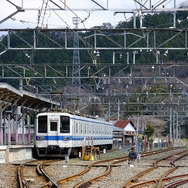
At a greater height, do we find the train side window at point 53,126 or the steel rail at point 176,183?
the train side window at point 53,126

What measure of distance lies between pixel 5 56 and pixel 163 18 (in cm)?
2971

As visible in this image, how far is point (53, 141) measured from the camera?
23.6 meters

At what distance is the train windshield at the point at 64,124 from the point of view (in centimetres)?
2380

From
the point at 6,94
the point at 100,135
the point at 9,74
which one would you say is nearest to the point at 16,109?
the point at 6,94

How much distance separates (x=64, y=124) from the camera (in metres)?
23.9

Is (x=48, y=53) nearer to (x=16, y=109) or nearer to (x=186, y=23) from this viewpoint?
(x=186, y=23)

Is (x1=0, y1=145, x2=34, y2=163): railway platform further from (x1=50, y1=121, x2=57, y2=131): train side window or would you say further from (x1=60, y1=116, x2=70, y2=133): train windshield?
(x1=60, y1=116, x2=70, y2=133): train windshield

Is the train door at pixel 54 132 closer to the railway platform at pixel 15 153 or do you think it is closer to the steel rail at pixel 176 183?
the railway platform at pixel 15 153

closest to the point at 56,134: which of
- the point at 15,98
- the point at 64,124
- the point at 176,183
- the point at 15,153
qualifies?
the point at 64,124

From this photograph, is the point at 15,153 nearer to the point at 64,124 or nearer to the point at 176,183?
the point at 64,124

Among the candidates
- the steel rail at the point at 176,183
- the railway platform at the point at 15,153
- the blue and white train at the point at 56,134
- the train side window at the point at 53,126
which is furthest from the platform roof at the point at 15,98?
the steel rail at the point at 176,183

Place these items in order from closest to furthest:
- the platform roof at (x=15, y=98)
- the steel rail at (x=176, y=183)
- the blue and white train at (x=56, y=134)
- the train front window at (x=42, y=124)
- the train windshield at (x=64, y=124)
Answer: the steel rail at (x=176, y=183) < the platform roof at (x=15, y=98) < the blue and white train at (x=56, y=134) < the train windshield at (x=64, y=124) < the train front window at (x=42, y=124)

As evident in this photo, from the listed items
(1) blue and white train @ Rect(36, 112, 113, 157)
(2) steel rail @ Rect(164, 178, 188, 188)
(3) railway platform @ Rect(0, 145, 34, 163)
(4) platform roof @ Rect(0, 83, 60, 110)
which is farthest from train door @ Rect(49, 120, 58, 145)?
(2) steel rail @ Rect(164, 178, 188, 188)

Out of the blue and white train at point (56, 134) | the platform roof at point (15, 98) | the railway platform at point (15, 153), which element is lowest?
the railway platform at point (15, 153)
